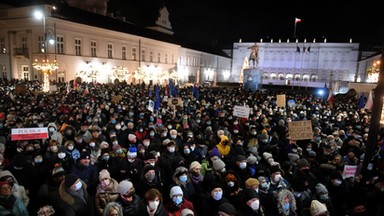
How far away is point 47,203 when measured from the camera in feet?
13.9

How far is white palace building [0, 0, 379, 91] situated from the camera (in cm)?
3023

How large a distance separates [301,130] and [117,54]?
35.0 meters

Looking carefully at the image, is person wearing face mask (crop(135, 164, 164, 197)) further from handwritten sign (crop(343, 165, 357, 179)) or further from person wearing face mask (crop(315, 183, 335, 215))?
handwritten sign (crop(343, 165, 357, 179))

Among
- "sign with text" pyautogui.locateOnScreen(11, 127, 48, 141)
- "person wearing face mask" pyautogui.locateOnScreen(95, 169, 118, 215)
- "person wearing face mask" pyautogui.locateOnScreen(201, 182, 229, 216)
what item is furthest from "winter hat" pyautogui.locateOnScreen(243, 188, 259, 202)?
"sign with text" pyautogui.locateOnScreen(11, 127, 48, 141)

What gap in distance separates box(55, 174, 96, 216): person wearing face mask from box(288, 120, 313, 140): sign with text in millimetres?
6070

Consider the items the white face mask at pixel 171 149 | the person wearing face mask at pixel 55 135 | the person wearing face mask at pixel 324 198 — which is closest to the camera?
the person wearing face mask at pixel 324 198

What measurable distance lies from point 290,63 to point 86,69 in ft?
165

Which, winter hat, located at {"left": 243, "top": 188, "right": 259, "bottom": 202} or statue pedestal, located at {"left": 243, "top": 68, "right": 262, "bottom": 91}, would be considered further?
statue pedestal, located at {"left": 243, "top": 68, "right": 262, "bottom": 91}

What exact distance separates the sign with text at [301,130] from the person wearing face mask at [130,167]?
4.67 m

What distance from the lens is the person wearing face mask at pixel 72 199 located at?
4.01 metres

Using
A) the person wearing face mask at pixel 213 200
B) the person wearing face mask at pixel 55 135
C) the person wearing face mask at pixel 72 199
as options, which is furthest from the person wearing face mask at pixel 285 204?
the person wearing face mask at pixel 55 135

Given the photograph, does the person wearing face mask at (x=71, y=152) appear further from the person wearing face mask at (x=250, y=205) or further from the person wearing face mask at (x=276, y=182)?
the person wearing face mask at (x=276, y=182)

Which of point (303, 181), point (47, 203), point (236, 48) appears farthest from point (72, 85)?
point (236, 48)

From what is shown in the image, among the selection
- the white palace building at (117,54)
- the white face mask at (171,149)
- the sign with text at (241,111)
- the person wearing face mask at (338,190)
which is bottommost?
the person wearing face mask at (338,190)
